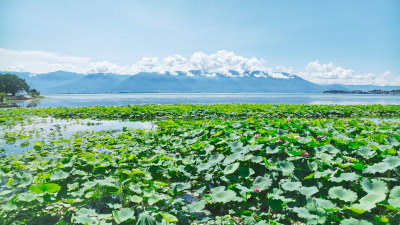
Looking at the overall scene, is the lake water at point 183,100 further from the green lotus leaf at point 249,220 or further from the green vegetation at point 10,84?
the green lotus leaf at point 249,220

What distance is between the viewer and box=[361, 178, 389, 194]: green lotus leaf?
3.31m

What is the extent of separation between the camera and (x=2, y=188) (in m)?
4.77

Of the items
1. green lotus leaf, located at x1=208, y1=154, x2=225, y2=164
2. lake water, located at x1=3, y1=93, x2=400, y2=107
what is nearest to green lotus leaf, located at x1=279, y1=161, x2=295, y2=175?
green lotus leaf, located at x1=208, y1=154, x2=225, y2=164

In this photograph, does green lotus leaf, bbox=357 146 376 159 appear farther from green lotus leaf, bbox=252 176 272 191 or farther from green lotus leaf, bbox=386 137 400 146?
green lotus leaf, bbox=252 176 272 191

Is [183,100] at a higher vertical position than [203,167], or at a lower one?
higher

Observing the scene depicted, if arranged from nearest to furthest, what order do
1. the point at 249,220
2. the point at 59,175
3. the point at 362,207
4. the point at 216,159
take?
1. the point at 362,207
2. the point at 249,220
3. the point at 59,175
4. the point at 216,159

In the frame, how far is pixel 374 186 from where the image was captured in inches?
136

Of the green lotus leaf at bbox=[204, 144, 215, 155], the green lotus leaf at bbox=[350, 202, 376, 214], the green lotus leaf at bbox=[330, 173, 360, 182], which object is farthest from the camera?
the green lotus leaf at bbox=[204, 144, 215, 155]

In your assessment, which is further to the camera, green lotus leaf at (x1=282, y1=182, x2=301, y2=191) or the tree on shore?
the tree on shore

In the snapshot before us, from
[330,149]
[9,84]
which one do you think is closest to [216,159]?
[330,149]

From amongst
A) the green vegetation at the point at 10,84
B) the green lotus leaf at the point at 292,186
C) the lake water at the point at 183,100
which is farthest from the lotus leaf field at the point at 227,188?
the green vegetation at the point at 10,84

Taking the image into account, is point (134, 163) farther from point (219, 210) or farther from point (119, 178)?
point (219, 210)

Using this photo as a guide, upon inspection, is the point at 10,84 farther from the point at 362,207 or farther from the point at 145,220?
the point at 362,207

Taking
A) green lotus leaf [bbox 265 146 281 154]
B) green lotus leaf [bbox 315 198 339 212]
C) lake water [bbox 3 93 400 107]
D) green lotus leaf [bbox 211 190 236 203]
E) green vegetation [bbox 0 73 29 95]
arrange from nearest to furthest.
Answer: green lotus leaf [bbox 315 198 339 212]
green lotus leaf [bbox 211 190 236 203]
green lotus leaf [bbox 265 146 281 154]
lake water [bbox 3 93 400 107]
green vegetation [bbox 0 73 29 95]
